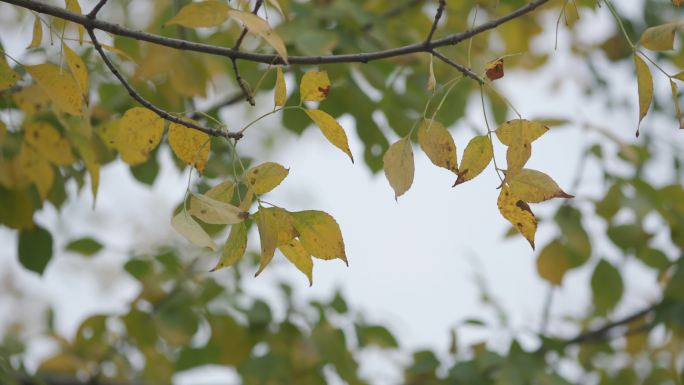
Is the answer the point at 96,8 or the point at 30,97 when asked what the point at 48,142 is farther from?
the point at 96,8

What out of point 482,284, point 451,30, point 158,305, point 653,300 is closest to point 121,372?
point 158,305

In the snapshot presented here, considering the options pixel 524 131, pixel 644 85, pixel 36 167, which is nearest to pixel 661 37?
pixel 644 85

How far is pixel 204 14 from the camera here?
28.5 inches

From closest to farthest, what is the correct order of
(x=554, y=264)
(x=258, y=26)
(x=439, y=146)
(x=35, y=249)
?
(x=258, y=26) < (x=439, y=146) < (x=35, y=249) < (x=554, y=264)

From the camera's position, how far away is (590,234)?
157 centimetres

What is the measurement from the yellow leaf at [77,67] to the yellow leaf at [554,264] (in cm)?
95

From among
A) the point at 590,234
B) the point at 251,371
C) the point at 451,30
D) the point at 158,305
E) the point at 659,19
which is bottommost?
the point at 251,371

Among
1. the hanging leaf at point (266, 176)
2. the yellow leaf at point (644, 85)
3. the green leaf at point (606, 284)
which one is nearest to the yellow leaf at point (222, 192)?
the hanging leaf at point (266, 176)

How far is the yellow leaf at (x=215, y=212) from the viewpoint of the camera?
2.25 feet

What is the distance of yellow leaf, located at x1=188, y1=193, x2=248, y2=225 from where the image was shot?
0.69 m

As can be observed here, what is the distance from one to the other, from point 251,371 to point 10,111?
630 mm

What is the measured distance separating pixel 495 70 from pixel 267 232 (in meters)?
0.25

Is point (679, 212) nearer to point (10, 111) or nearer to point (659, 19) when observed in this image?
point (659, 19)

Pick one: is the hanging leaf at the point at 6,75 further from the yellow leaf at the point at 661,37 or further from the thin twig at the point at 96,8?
the yellow leaf at the point at 661,37
